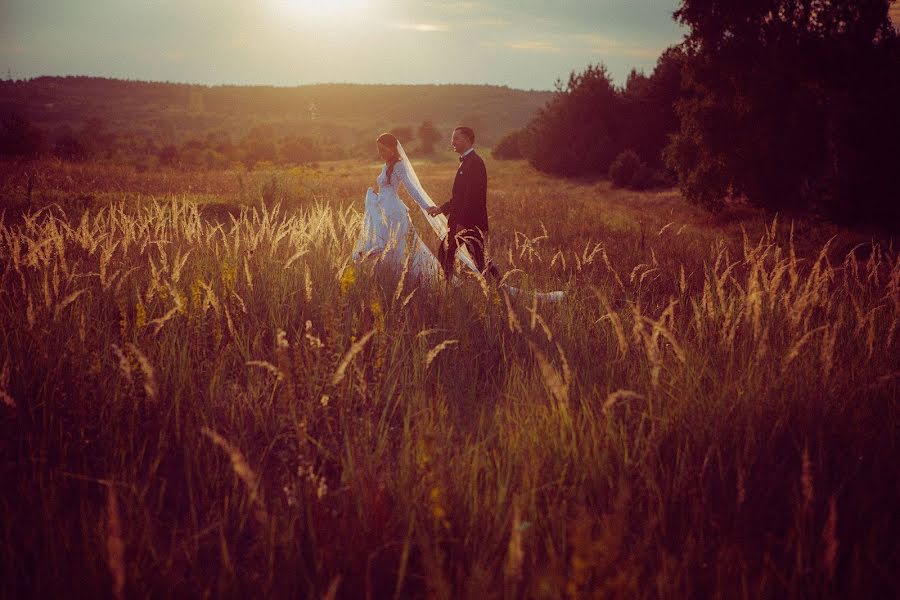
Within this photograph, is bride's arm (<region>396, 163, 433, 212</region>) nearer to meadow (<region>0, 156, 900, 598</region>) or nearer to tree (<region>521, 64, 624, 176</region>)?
meadow (<region>0, 156, 900, 598</region>)

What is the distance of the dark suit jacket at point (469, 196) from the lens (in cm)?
662

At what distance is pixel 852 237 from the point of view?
10562mm

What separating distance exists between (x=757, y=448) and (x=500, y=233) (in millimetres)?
9598

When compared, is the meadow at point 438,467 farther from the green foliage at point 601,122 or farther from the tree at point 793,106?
the green foliage at point 601,122

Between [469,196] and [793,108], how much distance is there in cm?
1060

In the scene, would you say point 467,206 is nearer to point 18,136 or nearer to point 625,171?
point 625,171

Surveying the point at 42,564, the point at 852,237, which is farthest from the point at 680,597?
the point at 852,237

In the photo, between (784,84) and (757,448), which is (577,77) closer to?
(784,84)

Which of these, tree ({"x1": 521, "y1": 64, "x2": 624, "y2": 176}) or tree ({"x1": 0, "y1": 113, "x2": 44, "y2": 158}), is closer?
tree ({"x1": 0, "y1": 113, "x2": 44, "y2": 158})

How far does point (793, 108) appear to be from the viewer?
12633mm

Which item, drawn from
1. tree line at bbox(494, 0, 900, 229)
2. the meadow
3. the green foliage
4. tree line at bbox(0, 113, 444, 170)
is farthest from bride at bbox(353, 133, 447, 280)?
the green foliage

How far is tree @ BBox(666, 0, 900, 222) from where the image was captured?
36.6 ft

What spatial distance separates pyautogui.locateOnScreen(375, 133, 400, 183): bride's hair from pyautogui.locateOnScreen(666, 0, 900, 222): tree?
1017 cm

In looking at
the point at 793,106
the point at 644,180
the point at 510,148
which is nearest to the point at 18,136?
the point at 644,180
